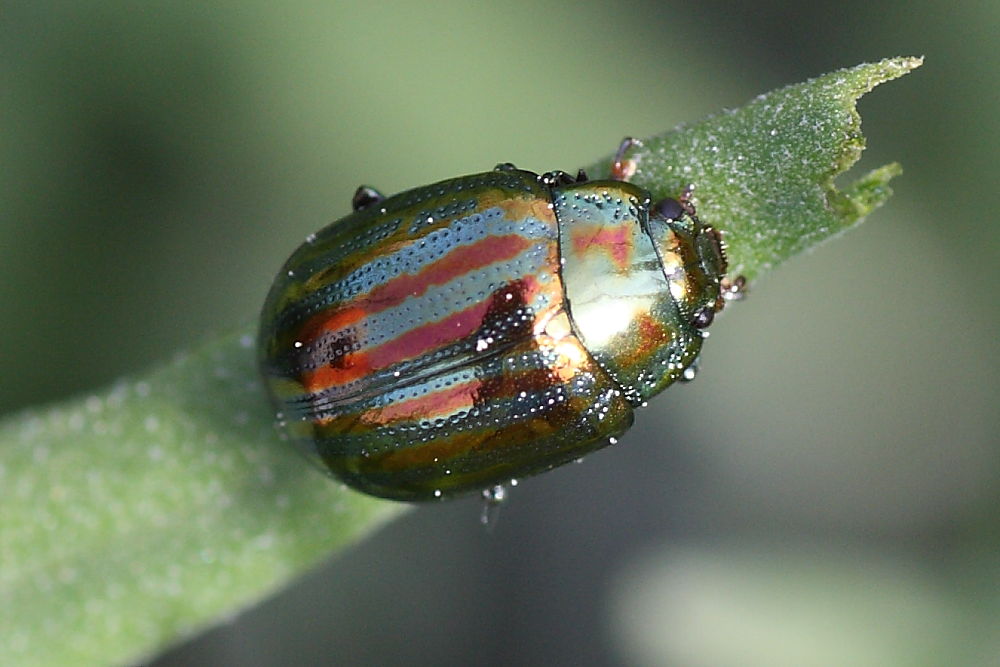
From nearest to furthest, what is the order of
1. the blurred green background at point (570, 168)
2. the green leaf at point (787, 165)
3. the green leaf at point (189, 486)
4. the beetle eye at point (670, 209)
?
the green leaf at point (787, 165)
the green leaf at point (189, 486)
the beetle eye at point (670, 209)
the blurred green background at point (570, 168)

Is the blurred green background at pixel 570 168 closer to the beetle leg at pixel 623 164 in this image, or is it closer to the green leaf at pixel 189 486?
the green leaf at pixel 189 486

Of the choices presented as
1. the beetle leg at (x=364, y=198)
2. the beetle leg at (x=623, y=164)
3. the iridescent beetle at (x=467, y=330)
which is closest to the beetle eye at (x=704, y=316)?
the iridescent beetle at (x=467, y=330)

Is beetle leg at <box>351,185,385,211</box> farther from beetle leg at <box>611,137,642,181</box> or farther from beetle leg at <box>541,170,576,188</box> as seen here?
beetle leg at <box>611,137,642,181</box>

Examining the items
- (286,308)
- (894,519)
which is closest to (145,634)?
(286,308)

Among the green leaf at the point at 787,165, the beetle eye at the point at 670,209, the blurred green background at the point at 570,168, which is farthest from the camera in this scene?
the blurred green background at the point at 570,168

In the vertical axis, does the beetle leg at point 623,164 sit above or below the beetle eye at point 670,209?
above

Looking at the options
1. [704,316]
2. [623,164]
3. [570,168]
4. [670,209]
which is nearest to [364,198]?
[623,164]

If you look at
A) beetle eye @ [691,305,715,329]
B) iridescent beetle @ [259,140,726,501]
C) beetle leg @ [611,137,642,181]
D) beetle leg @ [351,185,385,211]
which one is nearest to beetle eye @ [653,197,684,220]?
iridescent beetle @ [259,140,726,501]
